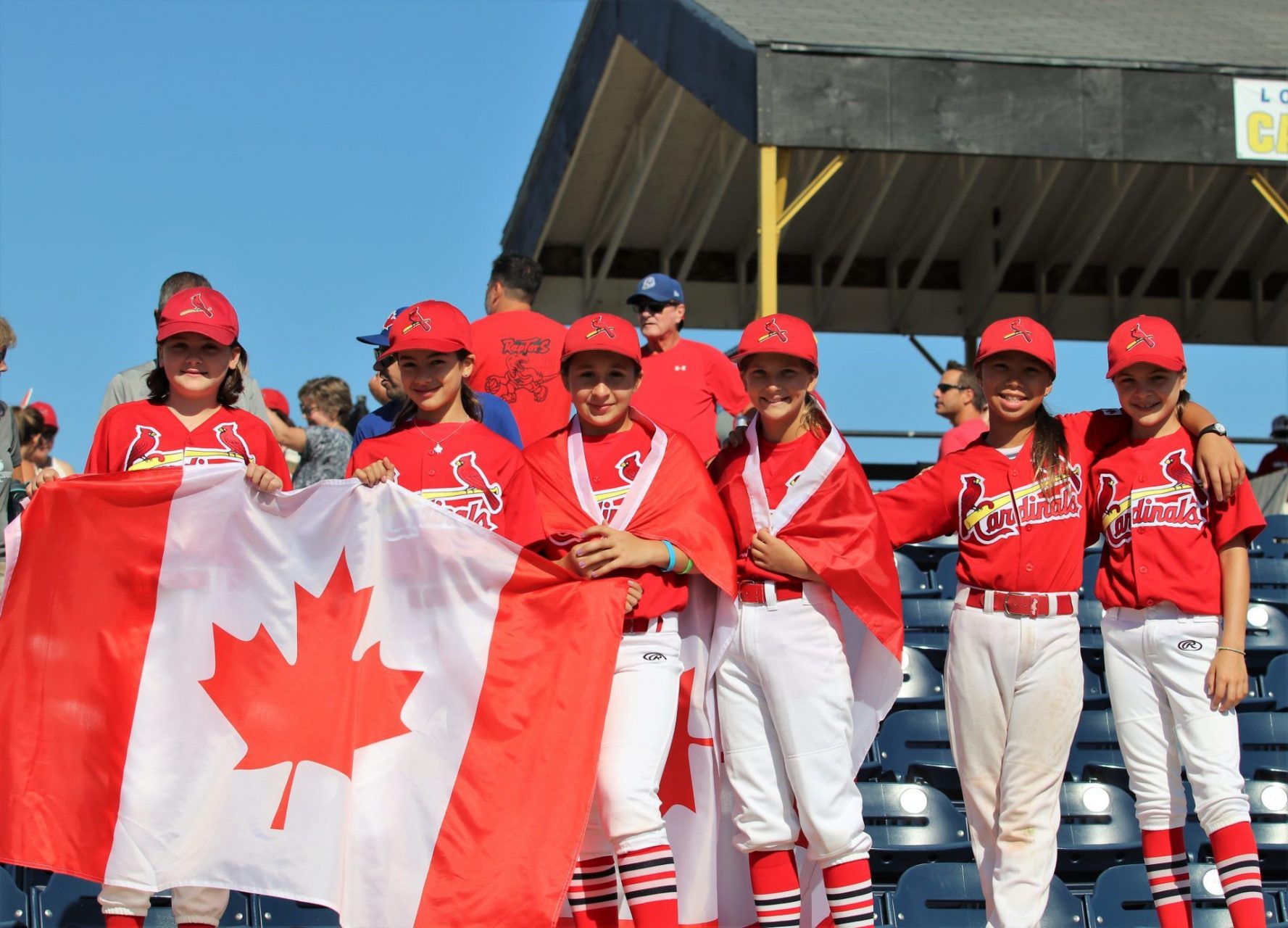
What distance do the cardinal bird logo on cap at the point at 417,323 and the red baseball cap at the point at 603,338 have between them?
0.45 meters

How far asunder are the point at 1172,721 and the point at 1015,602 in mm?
666

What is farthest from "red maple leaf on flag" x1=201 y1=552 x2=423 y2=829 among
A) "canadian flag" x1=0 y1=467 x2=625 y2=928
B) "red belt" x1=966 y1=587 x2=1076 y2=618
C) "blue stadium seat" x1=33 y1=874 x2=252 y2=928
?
"red belt" x1=966 y1=587 x2=1076 y2=618

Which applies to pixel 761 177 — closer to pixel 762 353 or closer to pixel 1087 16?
pixel 1087 16

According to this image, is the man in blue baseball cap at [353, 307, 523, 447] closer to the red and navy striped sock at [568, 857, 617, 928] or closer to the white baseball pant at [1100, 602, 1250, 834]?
the red and navy striped sock at [568, 857, 617, 928]

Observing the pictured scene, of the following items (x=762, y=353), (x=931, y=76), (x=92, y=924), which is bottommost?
(x=92, y=924)

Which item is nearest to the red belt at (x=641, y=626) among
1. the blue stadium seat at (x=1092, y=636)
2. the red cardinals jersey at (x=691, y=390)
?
the red cardinals jersey at (x=691, y=390)

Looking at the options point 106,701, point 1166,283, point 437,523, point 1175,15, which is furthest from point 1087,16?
point 106,701

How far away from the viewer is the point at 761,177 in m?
10.3

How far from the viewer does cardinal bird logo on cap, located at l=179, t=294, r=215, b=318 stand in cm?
471

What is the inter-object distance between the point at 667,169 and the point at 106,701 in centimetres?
1044

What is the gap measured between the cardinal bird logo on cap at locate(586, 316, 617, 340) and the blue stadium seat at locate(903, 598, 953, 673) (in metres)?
3.17

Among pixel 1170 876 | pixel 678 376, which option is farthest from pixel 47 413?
pixel 1170 876

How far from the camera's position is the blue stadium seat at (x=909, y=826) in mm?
6137

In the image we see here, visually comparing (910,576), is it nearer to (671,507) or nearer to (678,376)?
(678,376)
